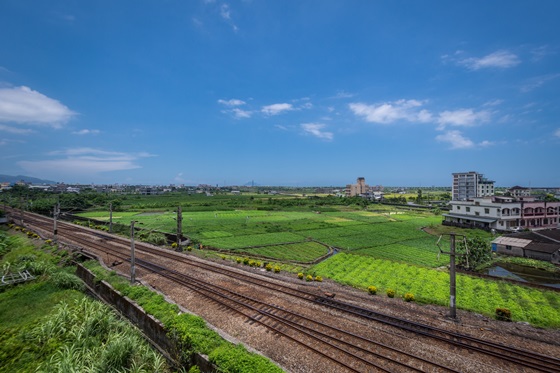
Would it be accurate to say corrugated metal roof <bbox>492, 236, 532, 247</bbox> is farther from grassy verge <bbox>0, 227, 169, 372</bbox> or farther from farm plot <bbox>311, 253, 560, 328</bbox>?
grassy verge <bbox>0, 227, 169, 372</bbox>

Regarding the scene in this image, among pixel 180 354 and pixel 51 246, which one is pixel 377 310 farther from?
pixel 51 246

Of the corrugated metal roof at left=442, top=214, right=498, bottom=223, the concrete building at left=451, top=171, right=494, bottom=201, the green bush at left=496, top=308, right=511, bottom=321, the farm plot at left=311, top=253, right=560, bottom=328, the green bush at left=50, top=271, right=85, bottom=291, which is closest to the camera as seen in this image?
the green bush at left=496, top=308, right=511, bottom=321

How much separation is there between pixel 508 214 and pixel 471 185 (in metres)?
73.0

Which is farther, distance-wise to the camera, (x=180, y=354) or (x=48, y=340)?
(x=48, y=340)

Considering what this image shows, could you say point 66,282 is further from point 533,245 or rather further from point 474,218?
point 474,218

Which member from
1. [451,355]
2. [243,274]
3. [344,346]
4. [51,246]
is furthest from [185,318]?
[51,246]

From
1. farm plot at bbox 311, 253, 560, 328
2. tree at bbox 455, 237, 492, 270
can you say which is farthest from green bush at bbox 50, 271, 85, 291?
tree at bbox 455, 237, 492, 270

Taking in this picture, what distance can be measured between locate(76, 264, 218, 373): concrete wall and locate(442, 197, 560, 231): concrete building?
217 ft

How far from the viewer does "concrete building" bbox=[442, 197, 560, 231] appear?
58156 mm

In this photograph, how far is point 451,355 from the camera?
13.9 metres

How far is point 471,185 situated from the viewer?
4781 inches

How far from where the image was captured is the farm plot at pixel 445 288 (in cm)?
2186

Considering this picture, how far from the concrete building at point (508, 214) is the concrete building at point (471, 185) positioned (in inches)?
2327

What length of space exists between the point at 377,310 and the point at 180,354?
42.1ft
